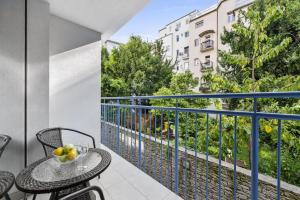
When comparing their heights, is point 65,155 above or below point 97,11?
below

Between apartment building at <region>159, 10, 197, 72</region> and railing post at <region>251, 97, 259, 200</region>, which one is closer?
railing post at <region>251, 97, 259, 200</region>

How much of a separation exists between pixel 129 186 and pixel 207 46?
52.2 ft

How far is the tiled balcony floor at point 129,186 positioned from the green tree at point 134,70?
919 cm

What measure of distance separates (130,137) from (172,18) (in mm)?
23412

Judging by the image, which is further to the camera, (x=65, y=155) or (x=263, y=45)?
(x=263, y=45)

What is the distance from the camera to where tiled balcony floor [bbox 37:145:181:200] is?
231 centimetres

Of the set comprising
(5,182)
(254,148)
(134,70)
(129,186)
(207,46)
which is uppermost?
(207,46)

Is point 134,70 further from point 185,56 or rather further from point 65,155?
point 65,155

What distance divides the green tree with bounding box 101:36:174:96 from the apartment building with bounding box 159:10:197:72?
23.4 ft

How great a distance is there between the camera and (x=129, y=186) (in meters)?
2.59

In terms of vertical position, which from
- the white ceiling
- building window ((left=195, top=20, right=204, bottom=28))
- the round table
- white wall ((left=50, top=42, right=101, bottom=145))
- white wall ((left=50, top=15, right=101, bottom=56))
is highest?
building window ((left=195, top=20, right=204, bottom=28))

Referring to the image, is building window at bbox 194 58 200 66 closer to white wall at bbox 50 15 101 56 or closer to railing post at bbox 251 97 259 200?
white wall at bbox 50 15 101 56

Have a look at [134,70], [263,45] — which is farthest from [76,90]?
[134,70]

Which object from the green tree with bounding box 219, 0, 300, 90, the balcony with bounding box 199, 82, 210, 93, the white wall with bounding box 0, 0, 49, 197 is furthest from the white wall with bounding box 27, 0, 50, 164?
the balcony with bounding box 199, 82, 210, 93
